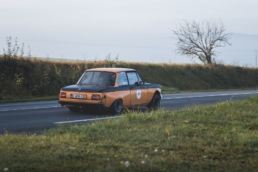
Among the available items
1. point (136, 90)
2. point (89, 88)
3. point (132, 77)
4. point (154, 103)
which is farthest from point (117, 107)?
point (154, 103)

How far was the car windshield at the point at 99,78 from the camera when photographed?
57.5 ft

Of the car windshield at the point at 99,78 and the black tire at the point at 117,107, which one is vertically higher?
the car windshield at the point at 99,78

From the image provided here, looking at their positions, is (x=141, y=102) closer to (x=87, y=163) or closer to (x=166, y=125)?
(x=166, y=125)

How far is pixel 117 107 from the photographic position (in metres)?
17.2

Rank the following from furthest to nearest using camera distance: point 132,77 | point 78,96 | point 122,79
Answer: point 132,77, point 122,79, point 78,96

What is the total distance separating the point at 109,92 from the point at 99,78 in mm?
1052

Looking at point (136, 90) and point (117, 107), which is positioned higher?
point (136, 90)

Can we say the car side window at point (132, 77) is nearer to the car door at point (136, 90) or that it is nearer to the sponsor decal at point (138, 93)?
the car door at point (136, 90)

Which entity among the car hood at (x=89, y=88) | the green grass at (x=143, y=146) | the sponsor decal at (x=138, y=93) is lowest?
the green grass at (x=143, y=146)

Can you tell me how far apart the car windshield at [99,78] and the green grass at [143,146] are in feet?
13.6

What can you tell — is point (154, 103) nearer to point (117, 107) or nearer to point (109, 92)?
point (117, 107)

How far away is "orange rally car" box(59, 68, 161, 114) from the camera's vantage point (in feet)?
54.9

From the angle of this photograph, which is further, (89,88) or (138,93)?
(138,93)

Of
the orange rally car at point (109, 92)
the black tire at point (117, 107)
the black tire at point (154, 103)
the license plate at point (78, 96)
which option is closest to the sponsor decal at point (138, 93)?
the orange rally car at point (109, 92)
